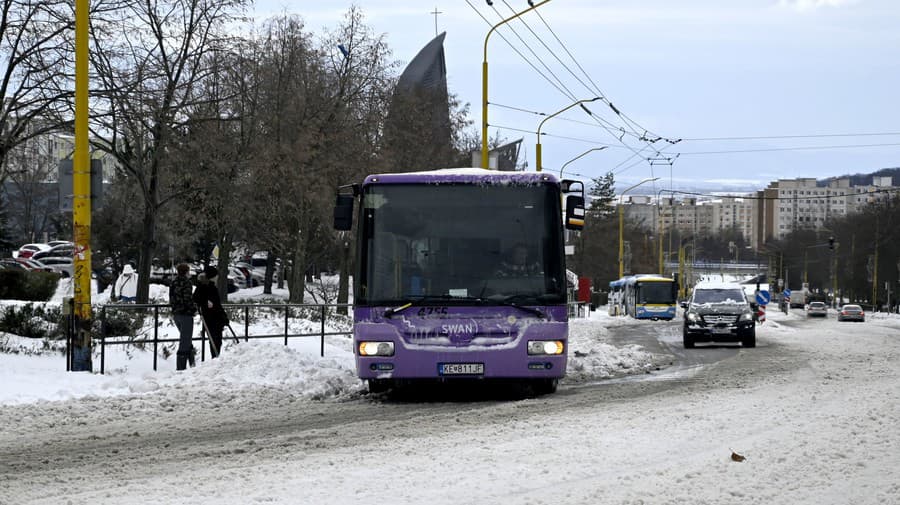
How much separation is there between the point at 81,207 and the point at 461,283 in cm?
551

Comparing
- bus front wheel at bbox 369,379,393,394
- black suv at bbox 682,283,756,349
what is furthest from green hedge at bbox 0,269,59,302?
bus front wheel at bbox 369,379,393,394

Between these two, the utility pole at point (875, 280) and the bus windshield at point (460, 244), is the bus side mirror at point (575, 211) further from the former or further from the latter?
the utility pole at point (875, 280)

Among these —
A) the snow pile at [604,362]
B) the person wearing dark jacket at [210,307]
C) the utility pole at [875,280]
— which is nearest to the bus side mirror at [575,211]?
the snow pile at [604,362]

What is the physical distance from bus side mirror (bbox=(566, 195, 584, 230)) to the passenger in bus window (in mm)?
629

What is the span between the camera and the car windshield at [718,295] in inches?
1215

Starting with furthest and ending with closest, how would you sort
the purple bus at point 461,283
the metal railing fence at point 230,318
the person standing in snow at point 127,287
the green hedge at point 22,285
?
the person standing in snow at point 127,287, the green hedge at point 22,285, the metal railing fence at point 230,318, the purple bus at point 461,283

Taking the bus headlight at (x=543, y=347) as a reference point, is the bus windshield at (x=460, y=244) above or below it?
above

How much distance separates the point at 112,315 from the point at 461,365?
271 inches

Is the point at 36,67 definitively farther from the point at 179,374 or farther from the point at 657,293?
the point at 657,293

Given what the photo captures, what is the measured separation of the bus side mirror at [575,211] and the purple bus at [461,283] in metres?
0.02

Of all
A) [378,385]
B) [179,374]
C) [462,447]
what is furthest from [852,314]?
[462,447]

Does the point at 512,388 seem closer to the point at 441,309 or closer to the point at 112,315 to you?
the point at 441,309

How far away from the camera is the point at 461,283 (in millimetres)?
14508

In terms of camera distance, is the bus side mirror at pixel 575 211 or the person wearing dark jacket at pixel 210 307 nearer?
the bus side mirror at pixel 575 211
